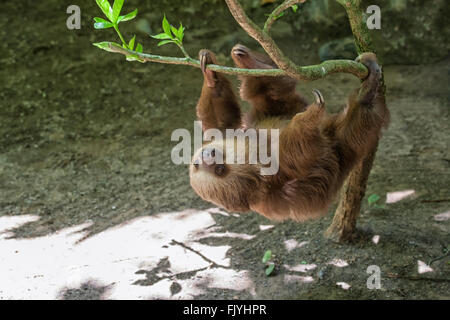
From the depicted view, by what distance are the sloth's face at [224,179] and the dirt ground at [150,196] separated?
994mm

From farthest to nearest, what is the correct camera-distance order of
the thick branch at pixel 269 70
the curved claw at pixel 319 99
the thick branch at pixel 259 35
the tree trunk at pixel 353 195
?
the tree trunk at pixel 353 195, the curved claw at pixel 319 99, the thick branch at pixel 269 70, the thick branch at pixel 259 35

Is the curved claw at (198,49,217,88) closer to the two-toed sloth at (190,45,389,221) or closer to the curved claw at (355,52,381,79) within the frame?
the two-toed sloth at (190,45,389,221)

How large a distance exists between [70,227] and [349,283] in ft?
9.65

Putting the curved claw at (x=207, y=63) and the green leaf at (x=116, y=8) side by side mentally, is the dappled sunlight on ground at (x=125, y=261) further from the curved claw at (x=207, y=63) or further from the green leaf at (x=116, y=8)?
the green leaf at (x=116, y=8)

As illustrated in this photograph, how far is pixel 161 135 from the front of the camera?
6965mm

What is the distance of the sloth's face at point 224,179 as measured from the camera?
3654mm

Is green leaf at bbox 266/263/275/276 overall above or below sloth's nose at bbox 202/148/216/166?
below

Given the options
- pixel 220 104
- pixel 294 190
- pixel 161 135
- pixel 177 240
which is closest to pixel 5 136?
pixel 161 135

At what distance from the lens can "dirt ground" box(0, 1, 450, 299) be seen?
4.32 metres

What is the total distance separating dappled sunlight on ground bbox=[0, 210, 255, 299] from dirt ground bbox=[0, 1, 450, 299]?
0.01 m

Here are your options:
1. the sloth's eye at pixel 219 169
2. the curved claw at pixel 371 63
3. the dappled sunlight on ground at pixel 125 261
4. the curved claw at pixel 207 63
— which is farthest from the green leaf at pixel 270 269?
the curved claw at pixel 371 63

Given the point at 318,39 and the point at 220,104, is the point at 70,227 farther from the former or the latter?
the point at 318,39

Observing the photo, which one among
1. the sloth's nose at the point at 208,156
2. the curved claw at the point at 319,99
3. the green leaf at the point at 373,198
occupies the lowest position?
the green leaf at the point at 373,198

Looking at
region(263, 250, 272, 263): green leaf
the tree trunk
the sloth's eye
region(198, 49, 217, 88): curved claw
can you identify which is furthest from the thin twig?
region(198, 49, 217, 88): curved claw
